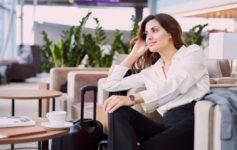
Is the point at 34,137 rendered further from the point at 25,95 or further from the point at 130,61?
the point at 25,95

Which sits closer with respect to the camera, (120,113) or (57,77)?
(120,113)

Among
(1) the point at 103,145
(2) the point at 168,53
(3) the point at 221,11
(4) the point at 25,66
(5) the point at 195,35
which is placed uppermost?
(3) the point at 221,11

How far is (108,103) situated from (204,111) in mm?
503

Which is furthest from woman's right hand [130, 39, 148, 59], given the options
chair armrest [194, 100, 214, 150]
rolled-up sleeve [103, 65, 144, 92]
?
chair armrest [194, 100, 214, 150]

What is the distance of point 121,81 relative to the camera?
8.02 ft

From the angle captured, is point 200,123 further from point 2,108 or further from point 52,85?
point 2,108

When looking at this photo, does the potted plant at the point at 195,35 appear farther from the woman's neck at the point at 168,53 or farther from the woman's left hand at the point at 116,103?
the woman's left hand at the point at 116,103

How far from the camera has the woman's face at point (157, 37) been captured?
224 cm

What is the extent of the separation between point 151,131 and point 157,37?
21.0 inches

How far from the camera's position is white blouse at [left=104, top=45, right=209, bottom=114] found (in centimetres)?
202

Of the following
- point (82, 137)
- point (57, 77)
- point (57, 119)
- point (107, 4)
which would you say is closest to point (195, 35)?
point (57, 77)

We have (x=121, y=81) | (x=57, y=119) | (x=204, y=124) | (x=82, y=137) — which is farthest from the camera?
(x=82, y=137)

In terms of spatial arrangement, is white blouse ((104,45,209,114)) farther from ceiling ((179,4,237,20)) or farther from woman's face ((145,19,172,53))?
ceiling ((179,4,237,20))

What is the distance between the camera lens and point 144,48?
8.11ft
